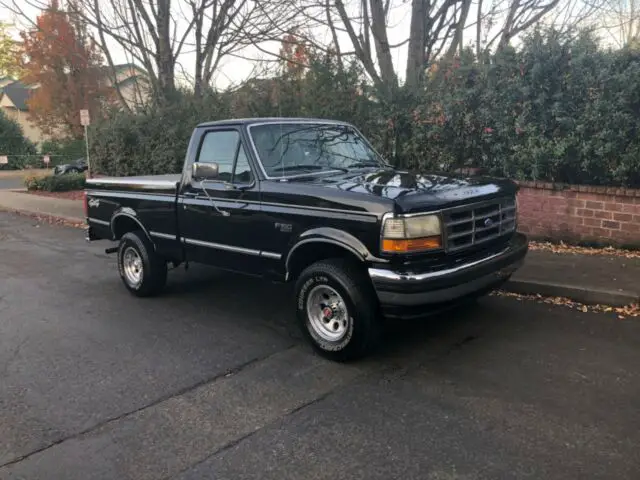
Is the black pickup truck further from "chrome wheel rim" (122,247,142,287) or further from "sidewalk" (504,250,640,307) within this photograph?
"sidewalk" (504,250,640,307)

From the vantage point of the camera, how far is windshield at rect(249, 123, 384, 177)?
5.20 metres

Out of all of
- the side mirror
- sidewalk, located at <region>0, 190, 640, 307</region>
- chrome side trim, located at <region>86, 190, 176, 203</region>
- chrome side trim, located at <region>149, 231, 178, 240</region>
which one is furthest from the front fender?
sidewalk, located at <region>0, 190, 640, 307</region>

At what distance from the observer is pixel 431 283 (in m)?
4.11

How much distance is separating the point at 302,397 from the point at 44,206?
48.0 feet

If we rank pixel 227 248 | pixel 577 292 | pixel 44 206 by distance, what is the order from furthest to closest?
pixel 44 206 → pixel 577 292 → pixel 227 248

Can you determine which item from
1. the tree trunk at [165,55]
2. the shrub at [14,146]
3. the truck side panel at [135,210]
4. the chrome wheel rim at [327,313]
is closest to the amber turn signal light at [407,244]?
the chrome wheel rim at [327,313]

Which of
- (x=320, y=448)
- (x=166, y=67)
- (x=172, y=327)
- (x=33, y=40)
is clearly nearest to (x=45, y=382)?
(x=172, y=327)

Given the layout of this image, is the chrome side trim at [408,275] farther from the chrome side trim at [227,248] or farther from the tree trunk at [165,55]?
the tree trunk at [165,55]

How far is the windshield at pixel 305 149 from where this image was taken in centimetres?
520

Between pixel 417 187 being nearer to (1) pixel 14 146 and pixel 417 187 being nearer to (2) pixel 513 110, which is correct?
(2) pixel 513 110

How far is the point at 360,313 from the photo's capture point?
4273 mm

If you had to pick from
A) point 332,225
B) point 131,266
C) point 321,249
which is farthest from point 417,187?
point 131,266

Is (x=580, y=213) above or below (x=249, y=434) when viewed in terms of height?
above

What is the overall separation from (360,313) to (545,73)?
543 cm
